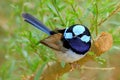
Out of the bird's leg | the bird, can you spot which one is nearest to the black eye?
the bird

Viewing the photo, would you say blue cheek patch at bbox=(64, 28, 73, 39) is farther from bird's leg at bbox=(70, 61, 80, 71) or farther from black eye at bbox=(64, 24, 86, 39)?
bird's leg at bbox=(70, 61, 80, 71)

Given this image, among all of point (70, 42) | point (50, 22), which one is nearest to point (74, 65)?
point (70, 42)

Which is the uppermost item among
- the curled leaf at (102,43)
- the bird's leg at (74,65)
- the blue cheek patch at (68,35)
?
the blue cheek patch at (68,35)

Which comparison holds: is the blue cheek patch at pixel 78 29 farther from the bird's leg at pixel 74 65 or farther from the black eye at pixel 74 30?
the bird's leg at pixel 74 65

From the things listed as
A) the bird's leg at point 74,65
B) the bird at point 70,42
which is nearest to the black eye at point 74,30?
the bird at point 70,42

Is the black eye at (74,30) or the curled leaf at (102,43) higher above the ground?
the black eye at (74,30)

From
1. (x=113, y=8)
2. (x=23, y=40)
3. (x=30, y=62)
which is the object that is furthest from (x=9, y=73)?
(x=113, y=8)

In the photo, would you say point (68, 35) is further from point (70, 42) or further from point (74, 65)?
point (74, 65)

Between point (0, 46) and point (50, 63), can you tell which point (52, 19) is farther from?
point (0, 46)
